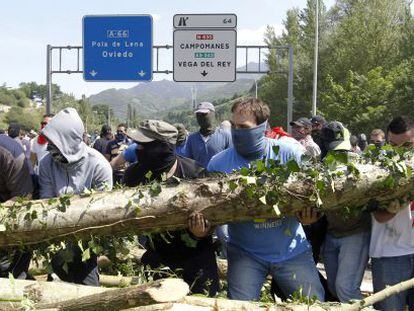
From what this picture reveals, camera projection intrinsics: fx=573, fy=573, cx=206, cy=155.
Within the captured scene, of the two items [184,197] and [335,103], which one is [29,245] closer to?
[184,197]

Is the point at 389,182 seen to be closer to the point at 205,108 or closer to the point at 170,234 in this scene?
the point at 170,234

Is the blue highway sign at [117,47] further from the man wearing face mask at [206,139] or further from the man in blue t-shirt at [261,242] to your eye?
the man in blue t-shirt at [261,242]

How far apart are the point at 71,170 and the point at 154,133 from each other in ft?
2.33

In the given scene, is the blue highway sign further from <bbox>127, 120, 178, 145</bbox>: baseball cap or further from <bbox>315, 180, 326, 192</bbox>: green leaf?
<bbox>315, 180, 326, 192</bbox>: green leaf

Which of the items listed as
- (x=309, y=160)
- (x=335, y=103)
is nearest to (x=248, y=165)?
(x=309, y=160)

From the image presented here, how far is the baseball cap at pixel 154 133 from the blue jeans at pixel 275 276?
0.99m

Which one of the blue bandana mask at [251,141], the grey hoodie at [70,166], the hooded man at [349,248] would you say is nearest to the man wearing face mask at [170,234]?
the grey hoodie at [70,166]

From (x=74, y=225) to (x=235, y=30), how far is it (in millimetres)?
8220

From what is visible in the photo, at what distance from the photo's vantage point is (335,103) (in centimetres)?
3369

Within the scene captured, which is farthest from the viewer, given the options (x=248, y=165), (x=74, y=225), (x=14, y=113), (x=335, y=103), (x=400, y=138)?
(x=14, y=113)

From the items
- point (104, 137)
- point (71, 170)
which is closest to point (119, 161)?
point (71, 170)

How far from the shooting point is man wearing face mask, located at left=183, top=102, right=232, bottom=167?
7234mm

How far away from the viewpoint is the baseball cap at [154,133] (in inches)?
167

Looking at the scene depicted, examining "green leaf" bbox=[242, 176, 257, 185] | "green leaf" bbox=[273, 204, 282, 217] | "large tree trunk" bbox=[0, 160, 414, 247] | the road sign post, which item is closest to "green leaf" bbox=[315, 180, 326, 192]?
"large tree trunk" bbox=[0, 160, 414, 247]
